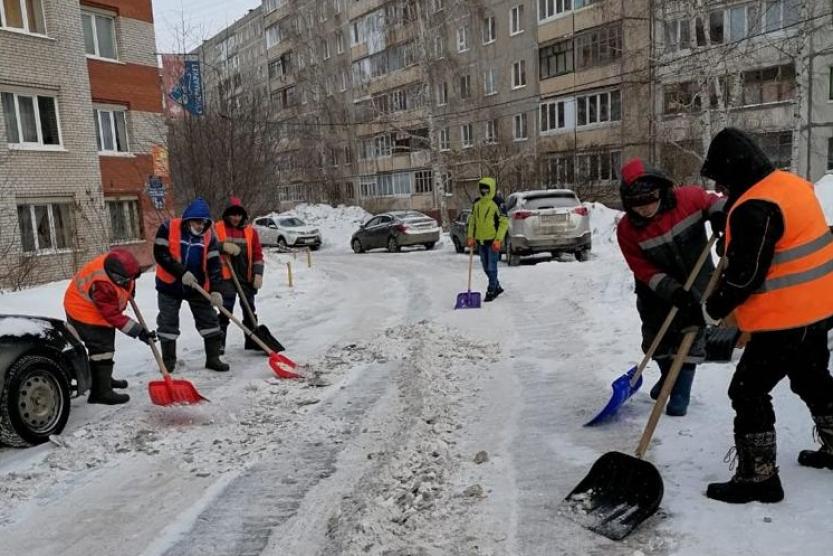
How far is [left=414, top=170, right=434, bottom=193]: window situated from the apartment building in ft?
74.3

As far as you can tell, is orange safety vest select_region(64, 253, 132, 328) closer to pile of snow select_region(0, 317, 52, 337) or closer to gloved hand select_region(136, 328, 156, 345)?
gloved hand select_region(136, 328, 156, 345)

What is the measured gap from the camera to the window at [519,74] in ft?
112

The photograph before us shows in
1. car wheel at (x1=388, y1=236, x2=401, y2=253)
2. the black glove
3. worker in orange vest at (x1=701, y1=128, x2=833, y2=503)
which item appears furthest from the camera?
car wheel at (x1=388, y1=236, x2=401, y2=253)

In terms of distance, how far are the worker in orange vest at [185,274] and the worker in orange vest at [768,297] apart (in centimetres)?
488

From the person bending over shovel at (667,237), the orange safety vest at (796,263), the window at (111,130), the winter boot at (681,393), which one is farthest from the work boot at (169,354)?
the window at (111,130)

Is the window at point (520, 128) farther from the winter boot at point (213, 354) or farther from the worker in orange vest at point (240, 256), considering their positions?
the winter boot at point (213, 354)

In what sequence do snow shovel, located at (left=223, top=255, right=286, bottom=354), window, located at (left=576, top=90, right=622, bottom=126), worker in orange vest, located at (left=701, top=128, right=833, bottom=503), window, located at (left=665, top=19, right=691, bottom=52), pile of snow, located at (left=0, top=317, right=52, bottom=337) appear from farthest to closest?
1. window, located at (left=576, top=90, right=622, bottom=126)
2. window, located at (left=665, top=19, right=691, bottom=52)
3. snow shovel, located at (left=223, top=255, right=286, bottom=354)
4. pile of snow, located at (left=0, top=317, right=52, bottom=337)
5. worker in orange vest, located at (left=701, top=128, right=833, bottom=503)

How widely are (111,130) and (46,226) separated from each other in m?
3.95

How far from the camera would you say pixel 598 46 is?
29469 mm

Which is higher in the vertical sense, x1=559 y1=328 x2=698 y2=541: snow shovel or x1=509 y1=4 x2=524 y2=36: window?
x1=509 y1=4 x2=524 y2=36: window

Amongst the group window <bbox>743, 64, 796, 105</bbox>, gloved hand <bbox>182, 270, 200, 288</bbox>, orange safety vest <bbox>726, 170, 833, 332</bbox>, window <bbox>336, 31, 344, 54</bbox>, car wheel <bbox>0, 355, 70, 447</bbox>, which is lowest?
car wheel <bbox>0, 355, 70, 447</bbox>

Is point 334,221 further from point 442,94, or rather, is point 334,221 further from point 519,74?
point 519,74

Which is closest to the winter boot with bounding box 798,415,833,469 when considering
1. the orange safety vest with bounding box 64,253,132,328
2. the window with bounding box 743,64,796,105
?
the orange safety vest with bounding box 64,253,132,328

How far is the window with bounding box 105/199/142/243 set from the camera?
782 inches
